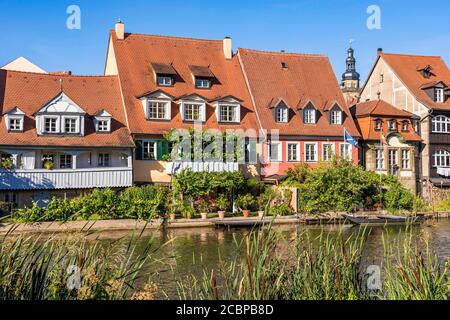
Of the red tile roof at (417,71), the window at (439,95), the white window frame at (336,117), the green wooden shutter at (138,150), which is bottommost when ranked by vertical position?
the green wooden shutter at (138,150)

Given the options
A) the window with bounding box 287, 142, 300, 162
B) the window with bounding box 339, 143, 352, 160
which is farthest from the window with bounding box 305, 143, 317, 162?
the window with bounding box 339, 143, 352, 160

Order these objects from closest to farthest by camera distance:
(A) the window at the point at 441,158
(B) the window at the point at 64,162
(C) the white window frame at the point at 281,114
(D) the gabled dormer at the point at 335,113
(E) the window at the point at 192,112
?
(B) the window at the point at 64,162 → (E) the window at the point at 192,112 → (C) the white window frame at the point at 281,114 → (D) the gabled dormer at the point at 335,113 → (A) the window at the point at 441,158

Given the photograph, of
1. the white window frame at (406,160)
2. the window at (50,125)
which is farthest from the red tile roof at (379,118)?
the window at (50,125)

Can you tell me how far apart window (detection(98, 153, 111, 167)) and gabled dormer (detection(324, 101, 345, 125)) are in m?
16.1

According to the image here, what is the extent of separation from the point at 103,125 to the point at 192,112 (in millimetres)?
5926

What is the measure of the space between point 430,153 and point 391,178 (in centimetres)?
697

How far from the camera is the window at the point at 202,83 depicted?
39.7m

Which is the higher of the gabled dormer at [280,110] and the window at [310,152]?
the gabled dormer at [280,110]

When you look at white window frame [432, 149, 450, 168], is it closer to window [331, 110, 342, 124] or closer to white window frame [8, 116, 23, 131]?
window [331, 110, 342, 124]

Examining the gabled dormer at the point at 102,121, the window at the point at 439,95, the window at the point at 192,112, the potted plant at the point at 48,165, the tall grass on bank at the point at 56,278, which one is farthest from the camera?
the window at the point at 439,95

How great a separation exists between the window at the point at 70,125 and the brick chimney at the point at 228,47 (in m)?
13.6

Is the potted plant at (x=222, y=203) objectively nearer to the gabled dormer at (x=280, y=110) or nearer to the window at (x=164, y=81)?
the gabled dormer at (x=280, y=110)

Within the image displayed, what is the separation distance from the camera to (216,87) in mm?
40250

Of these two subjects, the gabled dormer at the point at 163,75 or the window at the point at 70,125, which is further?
the gabled dormer at the point at 163,75
